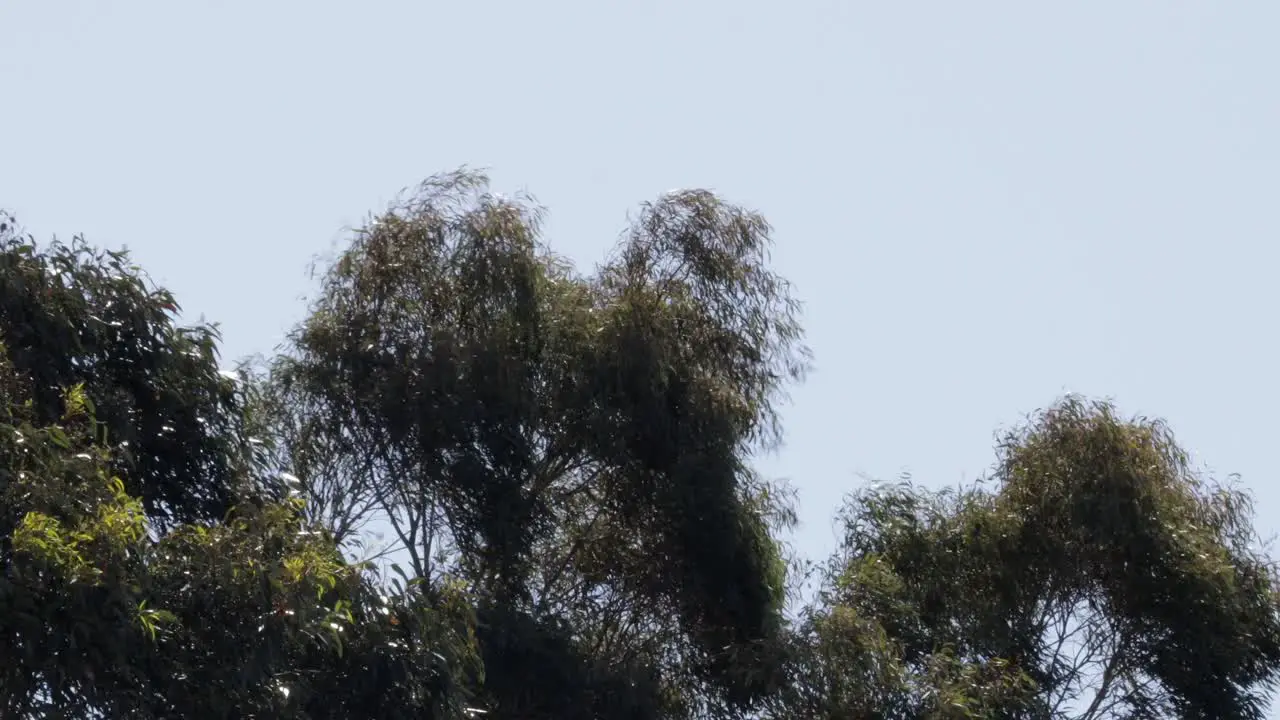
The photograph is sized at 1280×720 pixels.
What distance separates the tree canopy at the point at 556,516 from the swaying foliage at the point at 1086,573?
0.03 metres

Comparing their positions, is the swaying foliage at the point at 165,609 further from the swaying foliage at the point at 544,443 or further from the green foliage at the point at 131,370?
the swaying foliage at the point at 544,443

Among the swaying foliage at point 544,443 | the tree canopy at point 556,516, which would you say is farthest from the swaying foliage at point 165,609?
the swaying foliage at point 544,443

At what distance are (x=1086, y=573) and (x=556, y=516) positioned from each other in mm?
6017

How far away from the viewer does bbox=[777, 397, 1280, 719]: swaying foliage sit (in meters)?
20.3

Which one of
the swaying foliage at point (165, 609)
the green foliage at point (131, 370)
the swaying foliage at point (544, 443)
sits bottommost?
the swaying foliage at point (165, 609)

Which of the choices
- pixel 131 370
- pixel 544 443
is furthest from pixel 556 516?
pixel 131 370

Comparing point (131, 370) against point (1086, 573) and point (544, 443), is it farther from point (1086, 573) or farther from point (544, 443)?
point (1086, 573)

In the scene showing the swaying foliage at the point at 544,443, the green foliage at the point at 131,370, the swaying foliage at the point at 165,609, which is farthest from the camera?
the swaying foliage at the point at 544,443

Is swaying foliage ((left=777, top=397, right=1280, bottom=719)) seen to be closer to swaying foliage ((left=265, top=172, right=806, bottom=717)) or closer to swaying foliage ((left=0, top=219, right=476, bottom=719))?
swaying foliage ((left=265, top=172, right=806, bottom=717))

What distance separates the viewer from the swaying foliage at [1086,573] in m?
20.3

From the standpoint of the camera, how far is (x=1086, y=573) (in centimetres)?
2106

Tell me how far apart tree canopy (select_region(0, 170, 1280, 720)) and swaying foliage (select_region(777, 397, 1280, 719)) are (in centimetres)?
3

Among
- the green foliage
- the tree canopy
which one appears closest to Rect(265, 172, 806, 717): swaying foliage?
the tree canopy

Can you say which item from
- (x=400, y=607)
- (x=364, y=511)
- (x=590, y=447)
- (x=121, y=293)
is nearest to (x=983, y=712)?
(x=590, y=447)
